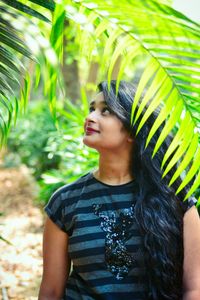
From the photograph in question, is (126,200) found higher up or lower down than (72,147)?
higher up

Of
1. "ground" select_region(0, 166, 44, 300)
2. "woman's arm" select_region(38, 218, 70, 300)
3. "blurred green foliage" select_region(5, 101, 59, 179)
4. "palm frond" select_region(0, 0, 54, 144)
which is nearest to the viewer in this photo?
"palm frond" select_region(0, 0, 54, 144)

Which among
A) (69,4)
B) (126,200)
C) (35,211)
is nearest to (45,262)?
(126,200)

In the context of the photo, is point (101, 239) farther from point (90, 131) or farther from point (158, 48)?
point (158, 48)

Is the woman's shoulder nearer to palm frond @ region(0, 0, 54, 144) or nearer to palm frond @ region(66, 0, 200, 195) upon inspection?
palm frond @ region(0, 0, 54, 144)

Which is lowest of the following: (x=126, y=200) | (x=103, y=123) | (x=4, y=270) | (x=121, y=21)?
(x=4, y=270)

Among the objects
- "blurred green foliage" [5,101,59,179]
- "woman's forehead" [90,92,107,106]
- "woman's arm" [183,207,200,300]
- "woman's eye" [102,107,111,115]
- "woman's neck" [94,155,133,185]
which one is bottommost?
"blurred green foliage" [5,101,59,179]

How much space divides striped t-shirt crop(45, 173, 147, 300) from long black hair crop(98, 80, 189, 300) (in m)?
0.04

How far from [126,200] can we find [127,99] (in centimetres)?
41

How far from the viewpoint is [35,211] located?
7.34 metres

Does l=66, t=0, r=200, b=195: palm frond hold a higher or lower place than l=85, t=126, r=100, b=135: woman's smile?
higher

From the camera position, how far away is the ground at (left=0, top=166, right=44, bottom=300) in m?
4.28

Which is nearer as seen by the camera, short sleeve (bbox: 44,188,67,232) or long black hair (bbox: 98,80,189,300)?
long black hair (bbox: 98,80,189,300)

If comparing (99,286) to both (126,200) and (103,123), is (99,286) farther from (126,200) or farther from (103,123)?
(103,123)

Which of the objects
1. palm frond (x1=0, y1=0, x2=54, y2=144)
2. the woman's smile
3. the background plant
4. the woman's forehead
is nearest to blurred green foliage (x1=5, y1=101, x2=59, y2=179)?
the woman's forehead
